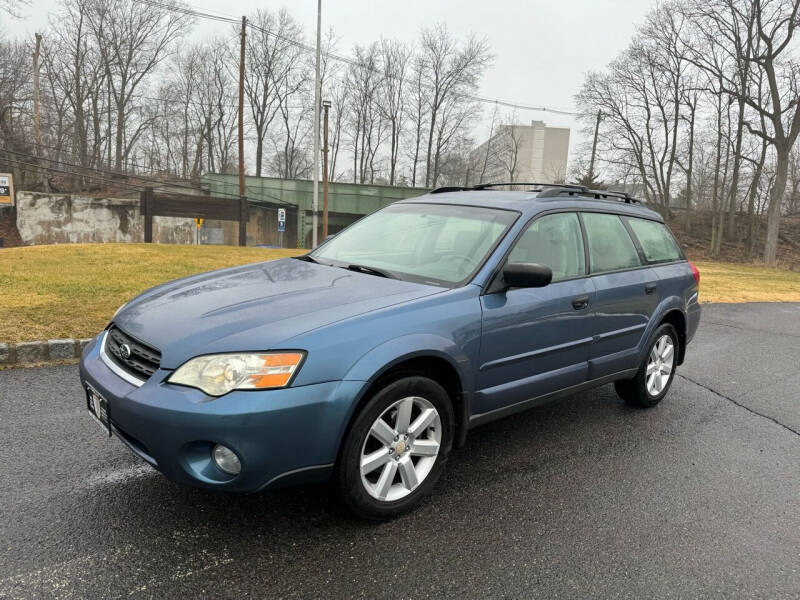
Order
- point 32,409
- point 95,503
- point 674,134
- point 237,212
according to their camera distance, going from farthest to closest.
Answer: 1. point 674,134
2. point 237,212
3. point 32,409
4. point 95,503

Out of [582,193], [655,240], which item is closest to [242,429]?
[582,193]

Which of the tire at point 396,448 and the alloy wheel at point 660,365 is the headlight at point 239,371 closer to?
the tire at point 396,448

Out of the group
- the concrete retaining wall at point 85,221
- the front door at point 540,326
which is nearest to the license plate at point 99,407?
the front door at point 540,326

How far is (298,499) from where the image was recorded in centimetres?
290

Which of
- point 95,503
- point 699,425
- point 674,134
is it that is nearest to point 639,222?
point 699,425

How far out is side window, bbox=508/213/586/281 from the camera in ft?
11.2

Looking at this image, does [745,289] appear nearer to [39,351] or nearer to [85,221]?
[39,351]

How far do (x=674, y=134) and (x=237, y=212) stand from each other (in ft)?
101

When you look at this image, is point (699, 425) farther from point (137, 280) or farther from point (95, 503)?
point (137, 280)

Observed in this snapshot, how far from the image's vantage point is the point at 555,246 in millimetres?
3635

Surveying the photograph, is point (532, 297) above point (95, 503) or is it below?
above

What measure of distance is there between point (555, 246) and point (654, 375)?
1802 millimetres

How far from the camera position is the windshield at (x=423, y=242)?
3256mm

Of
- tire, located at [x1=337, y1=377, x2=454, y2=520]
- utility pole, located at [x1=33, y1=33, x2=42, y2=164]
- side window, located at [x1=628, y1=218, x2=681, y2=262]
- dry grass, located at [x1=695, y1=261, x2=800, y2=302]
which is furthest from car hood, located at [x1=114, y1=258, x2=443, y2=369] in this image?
utility pole, located at [x1=33, y1=33, x2=42, y2=164]
